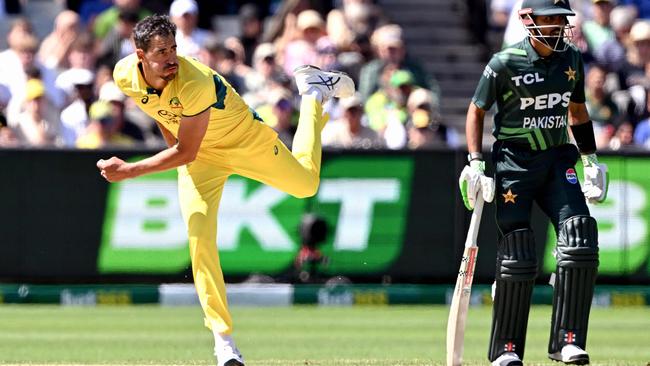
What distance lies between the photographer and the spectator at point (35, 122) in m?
→ 15.9

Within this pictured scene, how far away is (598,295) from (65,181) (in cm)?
545

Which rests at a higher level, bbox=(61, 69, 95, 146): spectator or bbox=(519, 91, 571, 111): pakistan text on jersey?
bbox=(61, 69, 95, 146): spectator

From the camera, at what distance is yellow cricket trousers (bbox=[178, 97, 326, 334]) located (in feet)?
28.8

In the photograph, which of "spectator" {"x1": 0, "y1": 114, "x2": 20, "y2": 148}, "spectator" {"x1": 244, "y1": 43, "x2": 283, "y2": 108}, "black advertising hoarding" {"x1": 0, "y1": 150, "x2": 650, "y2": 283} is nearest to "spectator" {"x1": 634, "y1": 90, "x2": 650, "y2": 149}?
"black advertising hoarding" {"x1": 0, "y1": 150, "x2": 650, "y2": 283}

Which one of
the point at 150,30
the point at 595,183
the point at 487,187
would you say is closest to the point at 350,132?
the point at 595,183

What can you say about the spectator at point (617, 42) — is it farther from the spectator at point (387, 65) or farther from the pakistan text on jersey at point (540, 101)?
the pakistan text on jersey at point (540, 101)

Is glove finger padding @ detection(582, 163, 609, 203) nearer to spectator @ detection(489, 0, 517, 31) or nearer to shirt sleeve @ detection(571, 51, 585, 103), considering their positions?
shirt sleeve @ detection(571, 51, 585, 103)

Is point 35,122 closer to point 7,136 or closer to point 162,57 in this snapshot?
point 7,136

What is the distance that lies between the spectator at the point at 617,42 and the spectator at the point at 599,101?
0.42 m

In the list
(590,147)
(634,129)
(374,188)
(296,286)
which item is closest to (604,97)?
(634,129)

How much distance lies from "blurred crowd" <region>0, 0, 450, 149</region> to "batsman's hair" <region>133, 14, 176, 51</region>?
6.57 metres

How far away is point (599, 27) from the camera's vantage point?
18047 millimetres

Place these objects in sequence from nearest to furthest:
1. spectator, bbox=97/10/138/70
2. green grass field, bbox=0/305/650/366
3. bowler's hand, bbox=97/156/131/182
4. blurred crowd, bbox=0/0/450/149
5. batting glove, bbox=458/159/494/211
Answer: bowler's hand, bbox=97/156/131/182, batting glove, bbox=458/159/494/211, green grass field, bbox=0/305/650/366, blurred crowd, bbox=0/0/450/149, spectator, bbox=97/10/138/70

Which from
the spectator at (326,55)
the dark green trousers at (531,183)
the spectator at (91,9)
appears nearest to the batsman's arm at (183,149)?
the dark green trousers at (531,183)
